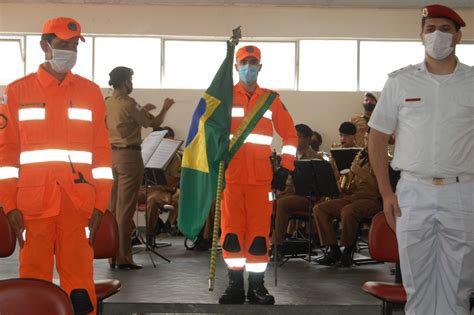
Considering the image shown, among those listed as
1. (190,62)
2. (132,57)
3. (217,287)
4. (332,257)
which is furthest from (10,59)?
(217,287)

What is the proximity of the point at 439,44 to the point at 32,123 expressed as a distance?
208cm

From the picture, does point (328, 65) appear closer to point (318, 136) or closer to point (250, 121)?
point (318, 136)

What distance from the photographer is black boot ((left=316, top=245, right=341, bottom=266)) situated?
24.7 feet

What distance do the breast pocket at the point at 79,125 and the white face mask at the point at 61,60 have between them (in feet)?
0.74

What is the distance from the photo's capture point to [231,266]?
5168mm

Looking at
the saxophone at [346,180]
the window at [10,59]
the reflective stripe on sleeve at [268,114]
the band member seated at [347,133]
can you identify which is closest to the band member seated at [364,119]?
the band member seated at [347,133]

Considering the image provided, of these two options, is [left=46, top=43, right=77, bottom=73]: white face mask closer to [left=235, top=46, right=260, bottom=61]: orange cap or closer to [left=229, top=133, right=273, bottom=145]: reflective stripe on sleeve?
[left=229, top=133, right=273, bottom=145]: reflective stripe on sleeve

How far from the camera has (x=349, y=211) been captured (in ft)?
24.3

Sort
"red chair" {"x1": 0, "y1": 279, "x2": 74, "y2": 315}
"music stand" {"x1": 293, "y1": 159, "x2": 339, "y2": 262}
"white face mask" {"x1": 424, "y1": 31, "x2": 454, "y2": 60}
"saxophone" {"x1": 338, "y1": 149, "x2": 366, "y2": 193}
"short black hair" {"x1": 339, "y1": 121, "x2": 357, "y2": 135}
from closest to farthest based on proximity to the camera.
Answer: "red chair" {"x1": 0, "y1": 279, "x2": 74, "y2": 315}, "white face mask" {"x1": 424, "y1": 31, "x2": 454, "y2": 60}, "music stand" {"x1": 293, "y1": 159, "x2": 339, "y2": 262}, "saxophone" {"x1": 338, "y1": 149, "x2": 366, "y2": 193}, "short black hair" {"x1": 339, "y1": 121, "x2": 357, "y2": 135}

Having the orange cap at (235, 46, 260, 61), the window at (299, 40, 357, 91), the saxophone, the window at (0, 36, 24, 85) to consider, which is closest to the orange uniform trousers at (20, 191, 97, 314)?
the orange cap at (235, 46, 260, 61)

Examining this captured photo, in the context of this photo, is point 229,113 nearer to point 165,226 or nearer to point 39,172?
point 39,172

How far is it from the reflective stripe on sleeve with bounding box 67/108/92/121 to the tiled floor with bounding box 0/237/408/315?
1.91 m

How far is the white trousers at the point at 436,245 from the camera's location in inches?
129

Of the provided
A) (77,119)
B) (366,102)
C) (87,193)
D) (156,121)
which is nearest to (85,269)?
(87,193)
